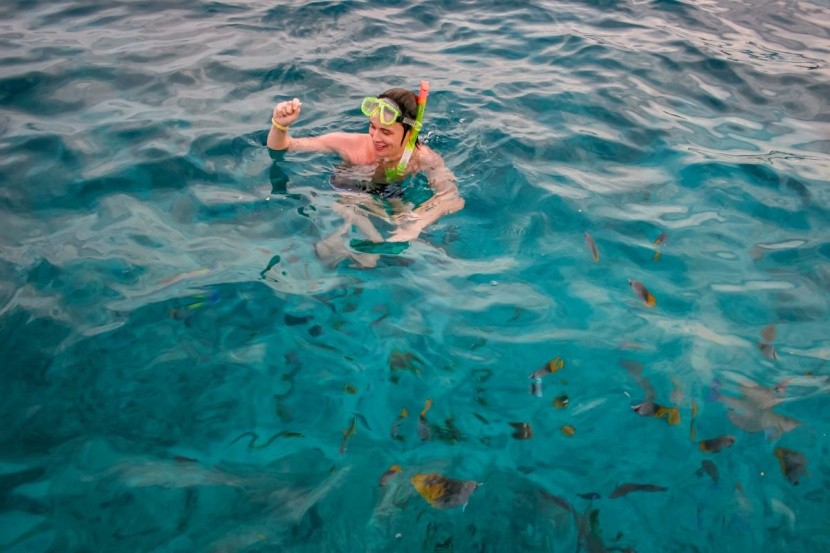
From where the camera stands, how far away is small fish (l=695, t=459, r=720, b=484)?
359cm

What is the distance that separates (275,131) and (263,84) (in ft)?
5.70

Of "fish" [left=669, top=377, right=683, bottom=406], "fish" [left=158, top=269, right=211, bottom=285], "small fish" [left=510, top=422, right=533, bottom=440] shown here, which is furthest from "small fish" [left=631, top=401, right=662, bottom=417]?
"fish" [left=158, top=269, right=211, bottom=285]

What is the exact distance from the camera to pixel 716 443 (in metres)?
3.74

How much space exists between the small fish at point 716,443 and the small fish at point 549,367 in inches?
34.0

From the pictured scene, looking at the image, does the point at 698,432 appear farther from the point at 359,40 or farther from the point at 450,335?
the point at 359,40

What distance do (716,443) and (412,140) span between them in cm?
310

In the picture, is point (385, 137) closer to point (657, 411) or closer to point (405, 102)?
point (405, 102)

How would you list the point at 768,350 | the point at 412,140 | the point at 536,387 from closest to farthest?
1. the point at 536,387
2. the point at 768,350
3. the point at 412,140

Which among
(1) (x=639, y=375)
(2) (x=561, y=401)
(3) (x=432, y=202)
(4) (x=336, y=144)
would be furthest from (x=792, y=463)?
(4) (x=336, y=144)

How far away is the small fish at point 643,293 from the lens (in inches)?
183

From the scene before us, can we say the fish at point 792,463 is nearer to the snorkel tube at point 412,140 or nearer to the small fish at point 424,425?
the small fish at point 424,425

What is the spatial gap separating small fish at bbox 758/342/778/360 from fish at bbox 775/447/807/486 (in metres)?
0.69

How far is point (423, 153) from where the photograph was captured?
603 cm

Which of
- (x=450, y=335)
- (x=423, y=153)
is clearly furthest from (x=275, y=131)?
(x=450, y=335)
